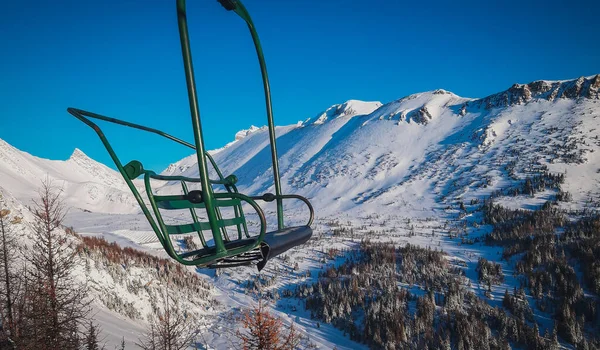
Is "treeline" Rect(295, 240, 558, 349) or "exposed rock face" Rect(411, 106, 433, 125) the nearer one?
"treeline" Rect(295, 240, 558, 349)

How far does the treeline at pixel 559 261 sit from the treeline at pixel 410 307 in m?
5.64

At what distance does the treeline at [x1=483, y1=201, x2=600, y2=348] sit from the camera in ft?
146

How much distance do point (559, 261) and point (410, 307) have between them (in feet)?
96.5

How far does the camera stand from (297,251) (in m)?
77.9

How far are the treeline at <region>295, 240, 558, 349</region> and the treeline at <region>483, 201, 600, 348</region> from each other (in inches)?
222

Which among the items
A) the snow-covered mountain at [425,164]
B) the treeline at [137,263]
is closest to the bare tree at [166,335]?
the treeline at [137,263]

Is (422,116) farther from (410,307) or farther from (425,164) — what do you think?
(410,307)

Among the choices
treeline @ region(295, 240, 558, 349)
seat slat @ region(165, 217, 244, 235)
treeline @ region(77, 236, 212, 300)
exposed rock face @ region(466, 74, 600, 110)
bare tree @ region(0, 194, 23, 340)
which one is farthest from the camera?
exposed rock face @ region(466, 74, 600, 110)

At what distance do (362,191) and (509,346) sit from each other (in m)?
74.0

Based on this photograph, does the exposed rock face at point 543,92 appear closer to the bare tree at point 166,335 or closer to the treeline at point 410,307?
the treeline at point 410,307

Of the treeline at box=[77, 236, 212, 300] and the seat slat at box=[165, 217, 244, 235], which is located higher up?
the seat slat at box=[165, 217, 244, 235]

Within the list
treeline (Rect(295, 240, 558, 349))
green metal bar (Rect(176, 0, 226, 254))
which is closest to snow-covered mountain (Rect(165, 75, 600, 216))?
treeline (Rect(295, 240, 558, 349))

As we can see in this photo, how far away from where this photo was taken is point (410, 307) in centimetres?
5109

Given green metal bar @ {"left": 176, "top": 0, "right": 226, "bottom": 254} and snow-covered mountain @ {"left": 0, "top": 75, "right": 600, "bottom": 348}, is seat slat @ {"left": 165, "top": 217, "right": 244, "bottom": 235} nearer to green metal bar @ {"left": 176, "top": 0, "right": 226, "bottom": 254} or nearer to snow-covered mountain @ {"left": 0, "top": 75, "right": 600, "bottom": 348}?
green metal bar @ {"left": 176, "top": 0, "right": 226, "bottom": 254}
